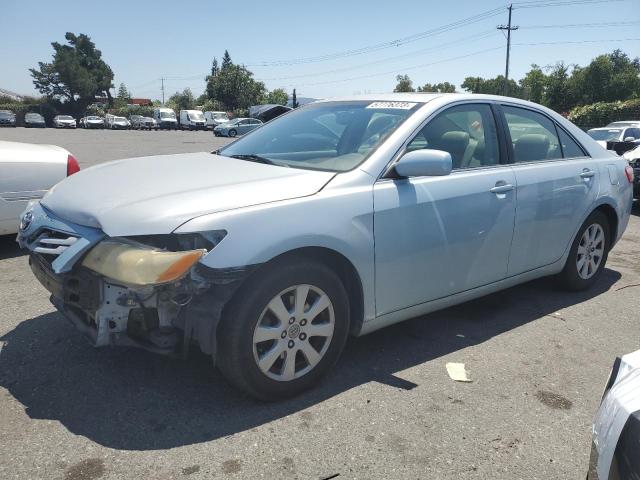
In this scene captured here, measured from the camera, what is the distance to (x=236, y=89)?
234 feet

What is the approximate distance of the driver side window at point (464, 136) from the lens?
3557 mm

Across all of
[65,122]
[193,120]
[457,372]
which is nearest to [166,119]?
[193,120]

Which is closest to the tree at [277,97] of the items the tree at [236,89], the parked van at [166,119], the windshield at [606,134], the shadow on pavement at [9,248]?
the tree at [236,89]

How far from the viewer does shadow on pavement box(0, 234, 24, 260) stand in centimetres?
549

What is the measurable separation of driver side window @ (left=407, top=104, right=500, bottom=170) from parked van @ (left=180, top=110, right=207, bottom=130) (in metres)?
53.0

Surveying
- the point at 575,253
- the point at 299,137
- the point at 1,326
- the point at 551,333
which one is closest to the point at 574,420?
the point at 551,333

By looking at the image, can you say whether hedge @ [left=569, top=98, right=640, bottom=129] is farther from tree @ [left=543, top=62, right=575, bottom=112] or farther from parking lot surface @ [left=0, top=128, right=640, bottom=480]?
parking lot surface @ [left=0, top=128, right=640, bottom=480]

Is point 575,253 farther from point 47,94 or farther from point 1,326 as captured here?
point 47,94

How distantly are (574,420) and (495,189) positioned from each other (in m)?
1.53

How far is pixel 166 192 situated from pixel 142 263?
1.57 ft

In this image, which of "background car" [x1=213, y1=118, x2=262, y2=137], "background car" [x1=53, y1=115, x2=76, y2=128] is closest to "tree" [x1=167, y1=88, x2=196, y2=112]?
"background car" [x1=53, y1=115, x2=76, y2=128]

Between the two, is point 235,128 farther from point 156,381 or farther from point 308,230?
point 308,230

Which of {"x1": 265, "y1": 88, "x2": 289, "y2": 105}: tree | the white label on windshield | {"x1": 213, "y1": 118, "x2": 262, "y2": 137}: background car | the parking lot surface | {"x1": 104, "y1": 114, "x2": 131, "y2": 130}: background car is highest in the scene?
{"x1": 265, "y1": 88, "x2": 289, "y2": 105}: tree

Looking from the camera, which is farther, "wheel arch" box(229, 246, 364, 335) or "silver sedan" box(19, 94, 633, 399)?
"wheel arch" box(229, 246, 364, 335)
